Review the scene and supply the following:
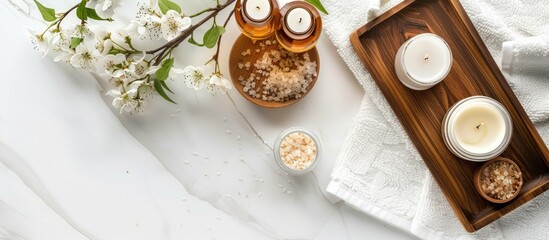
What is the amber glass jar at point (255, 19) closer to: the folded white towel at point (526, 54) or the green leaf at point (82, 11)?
the green leaf at point (82, 11)

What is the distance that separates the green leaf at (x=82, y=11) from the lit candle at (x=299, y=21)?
39 centimetres

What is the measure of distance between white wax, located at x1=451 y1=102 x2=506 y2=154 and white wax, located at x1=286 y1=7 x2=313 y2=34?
1.13 feet

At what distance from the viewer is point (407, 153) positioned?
1.25 m

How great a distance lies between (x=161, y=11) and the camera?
1.14 meters

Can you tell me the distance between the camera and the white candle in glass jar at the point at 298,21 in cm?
114

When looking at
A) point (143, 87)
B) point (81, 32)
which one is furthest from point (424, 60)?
point (81, 32)

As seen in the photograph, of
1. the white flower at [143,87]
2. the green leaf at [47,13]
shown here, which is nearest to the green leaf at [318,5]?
the white flower at [143,87]

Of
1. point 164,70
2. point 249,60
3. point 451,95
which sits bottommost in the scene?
point 451,95

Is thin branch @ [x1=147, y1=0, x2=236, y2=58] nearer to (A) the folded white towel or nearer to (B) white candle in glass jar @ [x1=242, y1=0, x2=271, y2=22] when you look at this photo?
(B) white candle in glass jar @ [x1=242, y1=0, x2=271, y2=22]

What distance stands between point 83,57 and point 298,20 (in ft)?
1.41

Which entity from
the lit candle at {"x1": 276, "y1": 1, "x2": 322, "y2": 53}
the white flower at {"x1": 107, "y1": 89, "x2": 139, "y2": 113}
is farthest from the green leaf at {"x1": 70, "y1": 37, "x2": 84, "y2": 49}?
the lit candle at {"x1": 276, "y1": 1, "x2": 322, "y2": 53}

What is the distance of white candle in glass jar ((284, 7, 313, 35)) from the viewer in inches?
45.0

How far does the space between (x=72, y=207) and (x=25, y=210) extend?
3.9 inches

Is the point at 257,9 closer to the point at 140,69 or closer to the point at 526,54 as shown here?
the point at 140,69
